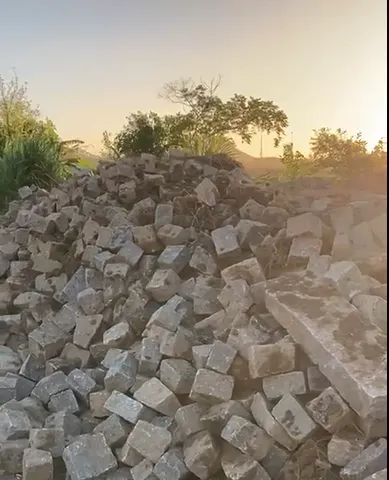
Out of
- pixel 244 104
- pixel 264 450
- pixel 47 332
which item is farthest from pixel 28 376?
pixel 244 104

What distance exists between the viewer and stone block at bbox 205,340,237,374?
2086mm

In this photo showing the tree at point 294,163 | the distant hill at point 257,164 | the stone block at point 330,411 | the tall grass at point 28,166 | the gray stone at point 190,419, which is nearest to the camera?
the stone block at point 330,411

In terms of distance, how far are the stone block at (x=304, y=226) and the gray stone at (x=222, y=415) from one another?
737 mm

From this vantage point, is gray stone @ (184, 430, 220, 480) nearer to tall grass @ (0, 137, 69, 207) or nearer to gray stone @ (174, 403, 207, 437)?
gray stone @ (174, 403, 207, 437)

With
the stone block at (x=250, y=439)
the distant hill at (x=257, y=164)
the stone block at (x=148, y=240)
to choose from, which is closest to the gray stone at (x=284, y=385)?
the stone block at (x=250, y=439)

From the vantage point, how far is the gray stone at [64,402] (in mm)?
2395

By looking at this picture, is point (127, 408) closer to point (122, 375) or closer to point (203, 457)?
point (122, 375)

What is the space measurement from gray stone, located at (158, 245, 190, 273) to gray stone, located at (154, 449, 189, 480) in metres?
0.88

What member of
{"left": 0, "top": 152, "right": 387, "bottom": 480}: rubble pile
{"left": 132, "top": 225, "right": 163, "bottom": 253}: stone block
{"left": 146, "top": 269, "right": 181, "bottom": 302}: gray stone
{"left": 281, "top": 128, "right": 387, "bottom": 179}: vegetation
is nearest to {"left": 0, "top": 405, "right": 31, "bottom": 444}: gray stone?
{"left": 0, "top": 152, "right": 387, "bottom": 480}: rubble pile

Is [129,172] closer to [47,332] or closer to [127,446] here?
[47,332]

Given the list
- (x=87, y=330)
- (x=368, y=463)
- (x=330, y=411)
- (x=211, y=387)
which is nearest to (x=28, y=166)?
(x=87, y=330)

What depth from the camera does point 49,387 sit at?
98.0 inches

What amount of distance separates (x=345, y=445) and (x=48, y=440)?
40.5 inches

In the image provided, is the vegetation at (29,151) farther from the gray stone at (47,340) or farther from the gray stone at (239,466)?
the gray stone at (239,466)
